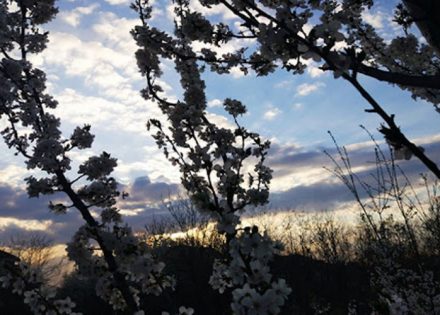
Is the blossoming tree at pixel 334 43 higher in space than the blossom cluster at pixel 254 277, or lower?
higher

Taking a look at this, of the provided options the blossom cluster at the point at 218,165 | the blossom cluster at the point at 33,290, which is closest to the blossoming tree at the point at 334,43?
the blossom cluster at the point at 218,165

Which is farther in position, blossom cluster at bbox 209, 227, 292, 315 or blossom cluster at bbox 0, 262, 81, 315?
blossom cluster at bbox 0, 262, 81, 315

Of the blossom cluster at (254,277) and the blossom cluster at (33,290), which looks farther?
the blossom cluster at (33,290)

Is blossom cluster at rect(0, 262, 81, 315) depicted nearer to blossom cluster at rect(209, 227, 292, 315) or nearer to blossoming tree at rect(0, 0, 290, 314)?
blossoming tree at rect(0, 0, 290, 314)

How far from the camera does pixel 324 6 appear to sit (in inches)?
189

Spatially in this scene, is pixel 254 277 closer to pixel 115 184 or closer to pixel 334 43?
pixel 334 43

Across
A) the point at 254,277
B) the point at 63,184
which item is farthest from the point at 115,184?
the point at 254,277

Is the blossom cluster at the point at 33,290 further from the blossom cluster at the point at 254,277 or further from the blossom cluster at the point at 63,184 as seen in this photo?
the blossom cluster at the point at 254,277

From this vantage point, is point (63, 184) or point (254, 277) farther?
point (63, 184)

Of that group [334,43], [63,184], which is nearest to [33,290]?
[63,184]

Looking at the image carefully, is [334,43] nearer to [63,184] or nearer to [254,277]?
[254,277]

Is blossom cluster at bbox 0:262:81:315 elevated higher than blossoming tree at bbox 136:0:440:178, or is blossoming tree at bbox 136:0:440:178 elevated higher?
blossoming tree at bbox 136:0:440:178

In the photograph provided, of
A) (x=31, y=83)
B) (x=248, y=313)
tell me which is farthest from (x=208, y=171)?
(x=31, y=83)

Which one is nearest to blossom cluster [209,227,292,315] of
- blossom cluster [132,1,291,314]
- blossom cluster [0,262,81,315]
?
blossom cluster [132,1,291,314]
